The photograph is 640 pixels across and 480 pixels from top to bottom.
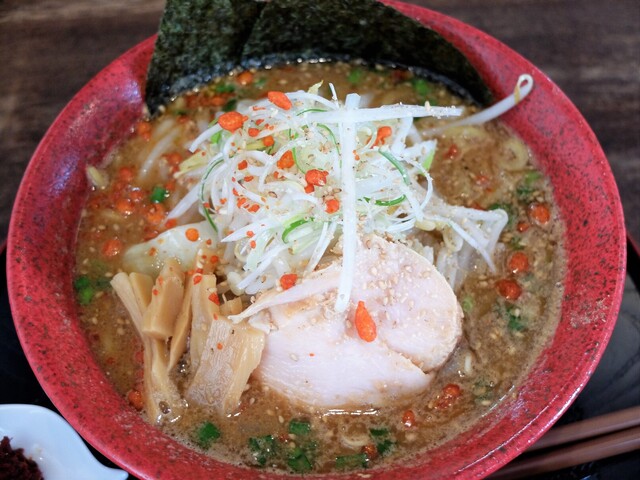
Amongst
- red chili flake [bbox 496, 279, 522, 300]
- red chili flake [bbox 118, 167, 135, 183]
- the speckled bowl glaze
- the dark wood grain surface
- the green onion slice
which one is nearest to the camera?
the speckled bowl glaze

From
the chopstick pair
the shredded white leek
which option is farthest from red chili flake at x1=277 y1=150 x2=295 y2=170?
the chopstick pair

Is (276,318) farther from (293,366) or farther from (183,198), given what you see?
(183,198)

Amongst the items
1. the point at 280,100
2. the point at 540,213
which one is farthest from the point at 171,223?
the point at 540,213

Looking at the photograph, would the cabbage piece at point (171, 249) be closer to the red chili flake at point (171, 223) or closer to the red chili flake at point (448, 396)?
the red chili flake at point (171, 223)

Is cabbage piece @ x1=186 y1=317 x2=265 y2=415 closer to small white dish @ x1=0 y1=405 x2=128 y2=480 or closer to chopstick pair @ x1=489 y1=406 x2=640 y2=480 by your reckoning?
small white dish @ x1=0 y1=405 x2=128 y2=480

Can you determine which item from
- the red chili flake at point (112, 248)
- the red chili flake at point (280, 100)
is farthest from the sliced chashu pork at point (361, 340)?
the red chili flake at point (112, 248)
